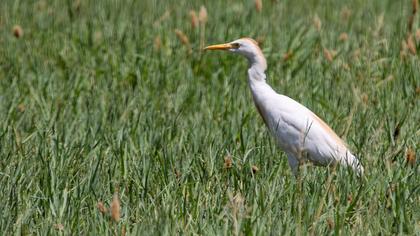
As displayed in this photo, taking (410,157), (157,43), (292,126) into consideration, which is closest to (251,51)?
(292,126)

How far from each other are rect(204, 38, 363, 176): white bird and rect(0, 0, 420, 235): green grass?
0.10 m

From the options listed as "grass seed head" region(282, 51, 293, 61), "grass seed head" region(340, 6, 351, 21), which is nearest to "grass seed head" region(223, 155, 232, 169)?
"grass seed head" region(282, 51, 293, 61)

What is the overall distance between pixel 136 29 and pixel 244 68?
3.64 ft

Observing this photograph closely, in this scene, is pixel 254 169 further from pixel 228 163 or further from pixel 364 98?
pixel 364 98

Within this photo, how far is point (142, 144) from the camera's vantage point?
206 inches

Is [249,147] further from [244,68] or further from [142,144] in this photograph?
[244,68]

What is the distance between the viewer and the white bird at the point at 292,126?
17.1ft

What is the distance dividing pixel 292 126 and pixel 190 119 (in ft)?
2.74

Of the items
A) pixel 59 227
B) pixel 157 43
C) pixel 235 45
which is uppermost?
pixel 235 45

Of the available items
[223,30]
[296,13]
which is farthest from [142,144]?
[296,13]

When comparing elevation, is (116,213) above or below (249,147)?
above

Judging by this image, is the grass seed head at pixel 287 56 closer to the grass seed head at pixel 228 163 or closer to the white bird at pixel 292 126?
the white bird at pixel 292 126

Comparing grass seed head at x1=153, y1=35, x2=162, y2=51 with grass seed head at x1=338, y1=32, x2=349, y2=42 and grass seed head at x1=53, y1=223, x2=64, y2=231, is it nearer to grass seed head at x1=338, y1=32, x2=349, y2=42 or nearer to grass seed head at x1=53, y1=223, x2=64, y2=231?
grass seed head at x1=338, y1=32, x2=349, y2=42

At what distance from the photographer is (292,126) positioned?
5.31m
